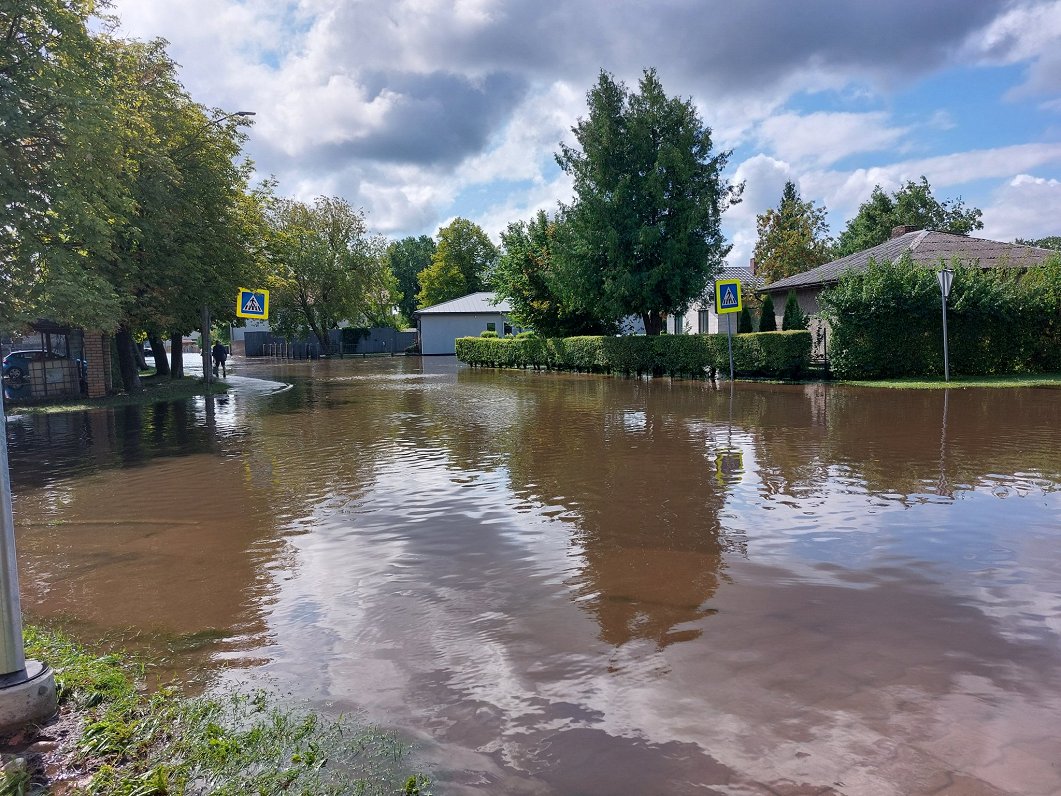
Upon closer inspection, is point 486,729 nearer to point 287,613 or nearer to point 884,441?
point 287,613

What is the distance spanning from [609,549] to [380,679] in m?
2.86

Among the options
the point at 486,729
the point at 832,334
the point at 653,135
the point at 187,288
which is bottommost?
the point at 486,729

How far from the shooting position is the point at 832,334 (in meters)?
24.5

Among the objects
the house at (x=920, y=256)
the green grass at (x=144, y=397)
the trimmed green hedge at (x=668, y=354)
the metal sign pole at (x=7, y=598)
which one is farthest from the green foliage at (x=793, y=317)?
the metal sign pole at (x=7, y=598)

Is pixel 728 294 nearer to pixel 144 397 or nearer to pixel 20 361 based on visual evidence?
pixel 144 397

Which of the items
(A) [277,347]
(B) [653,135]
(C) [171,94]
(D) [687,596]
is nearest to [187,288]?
(C) [171,94]

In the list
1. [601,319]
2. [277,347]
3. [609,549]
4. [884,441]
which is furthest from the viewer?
[277,347]

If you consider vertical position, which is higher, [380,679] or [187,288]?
[187,288]

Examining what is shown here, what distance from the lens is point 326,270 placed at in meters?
67.2

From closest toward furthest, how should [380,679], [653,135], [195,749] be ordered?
[195,749], [380,679], [653,135]

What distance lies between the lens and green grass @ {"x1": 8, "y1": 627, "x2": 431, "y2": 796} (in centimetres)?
319

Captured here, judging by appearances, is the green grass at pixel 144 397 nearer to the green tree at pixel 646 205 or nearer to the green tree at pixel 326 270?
the green tree at pixel 646 205

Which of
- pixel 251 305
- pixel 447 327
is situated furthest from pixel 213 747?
pixel 447 327

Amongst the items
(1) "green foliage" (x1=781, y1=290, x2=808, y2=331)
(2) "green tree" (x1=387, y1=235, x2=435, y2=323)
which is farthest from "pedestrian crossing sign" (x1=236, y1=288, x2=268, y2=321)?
(2) "green tree" (x1=387, y1=235, x2=435, y2=323)
